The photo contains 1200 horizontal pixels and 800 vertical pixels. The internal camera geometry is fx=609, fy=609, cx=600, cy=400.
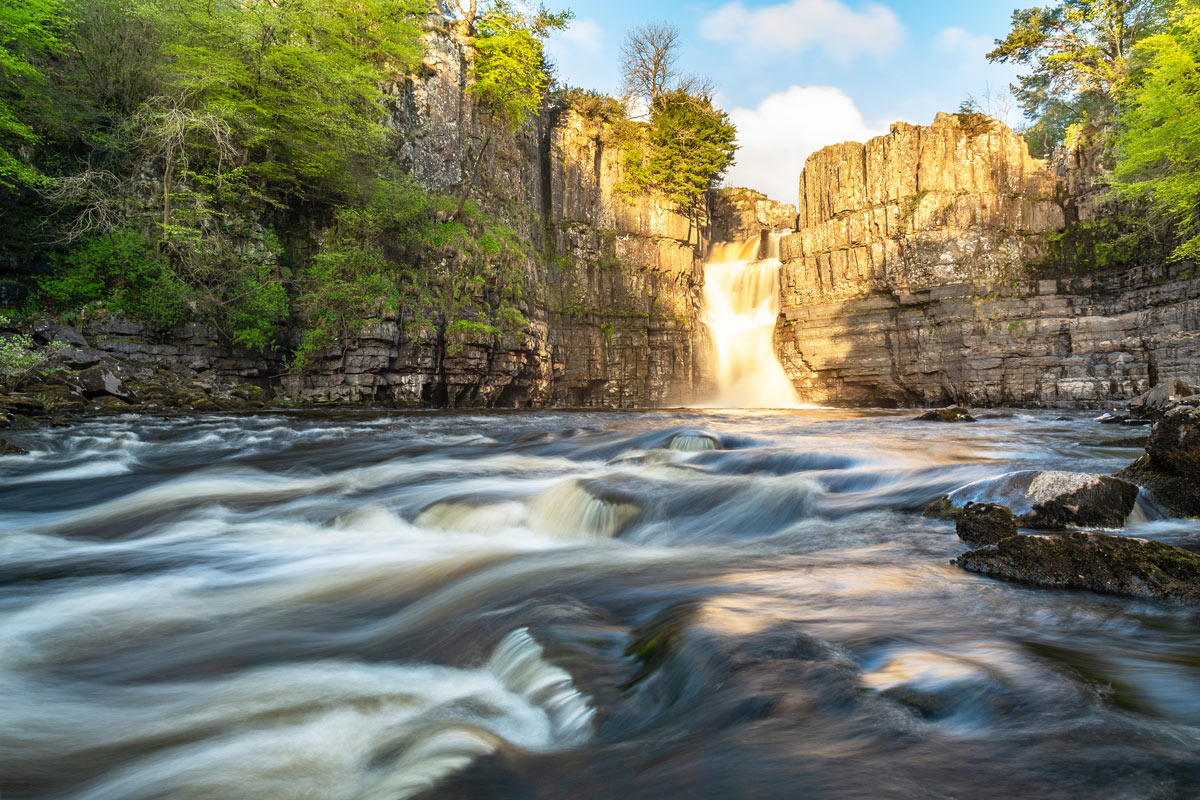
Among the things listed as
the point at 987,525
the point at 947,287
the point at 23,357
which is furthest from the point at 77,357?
the point at 947,287

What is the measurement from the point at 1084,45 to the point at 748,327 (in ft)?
58.5

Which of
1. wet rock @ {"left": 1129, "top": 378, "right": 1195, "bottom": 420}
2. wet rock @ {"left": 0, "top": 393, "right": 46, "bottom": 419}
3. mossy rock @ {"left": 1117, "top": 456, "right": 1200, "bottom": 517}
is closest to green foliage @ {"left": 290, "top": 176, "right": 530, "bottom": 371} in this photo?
wet rock @ {"left": 0, "top": 393, "right": 46, "bottom": 419}

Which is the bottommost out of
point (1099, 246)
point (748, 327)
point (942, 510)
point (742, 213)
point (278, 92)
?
point (942, 510)

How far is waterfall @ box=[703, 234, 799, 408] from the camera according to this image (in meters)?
30.3

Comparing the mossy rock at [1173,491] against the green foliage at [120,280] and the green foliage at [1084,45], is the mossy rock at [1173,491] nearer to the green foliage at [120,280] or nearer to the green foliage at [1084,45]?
the green foliage at [120,280]

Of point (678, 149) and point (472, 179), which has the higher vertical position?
point (678, 149)

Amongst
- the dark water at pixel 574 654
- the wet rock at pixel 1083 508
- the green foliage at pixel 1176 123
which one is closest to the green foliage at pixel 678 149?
the green foliage at pixel 1176 123

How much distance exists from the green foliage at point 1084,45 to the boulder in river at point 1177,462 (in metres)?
26.3

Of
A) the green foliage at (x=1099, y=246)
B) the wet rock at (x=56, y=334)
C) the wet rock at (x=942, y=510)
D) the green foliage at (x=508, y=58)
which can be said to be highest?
the green foliage at (x=508, y=58)

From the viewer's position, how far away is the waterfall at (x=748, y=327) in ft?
99.3

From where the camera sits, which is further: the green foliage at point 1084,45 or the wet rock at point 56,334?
the green foliage at point 1084,45

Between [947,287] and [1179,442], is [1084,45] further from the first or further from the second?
[1179,442]

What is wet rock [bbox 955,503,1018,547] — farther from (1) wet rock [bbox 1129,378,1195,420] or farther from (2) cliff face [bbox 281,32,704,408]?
(2) cliff face [bbox 281,32,704,408]

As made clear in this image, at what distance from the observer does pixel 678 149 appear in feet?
97.2
